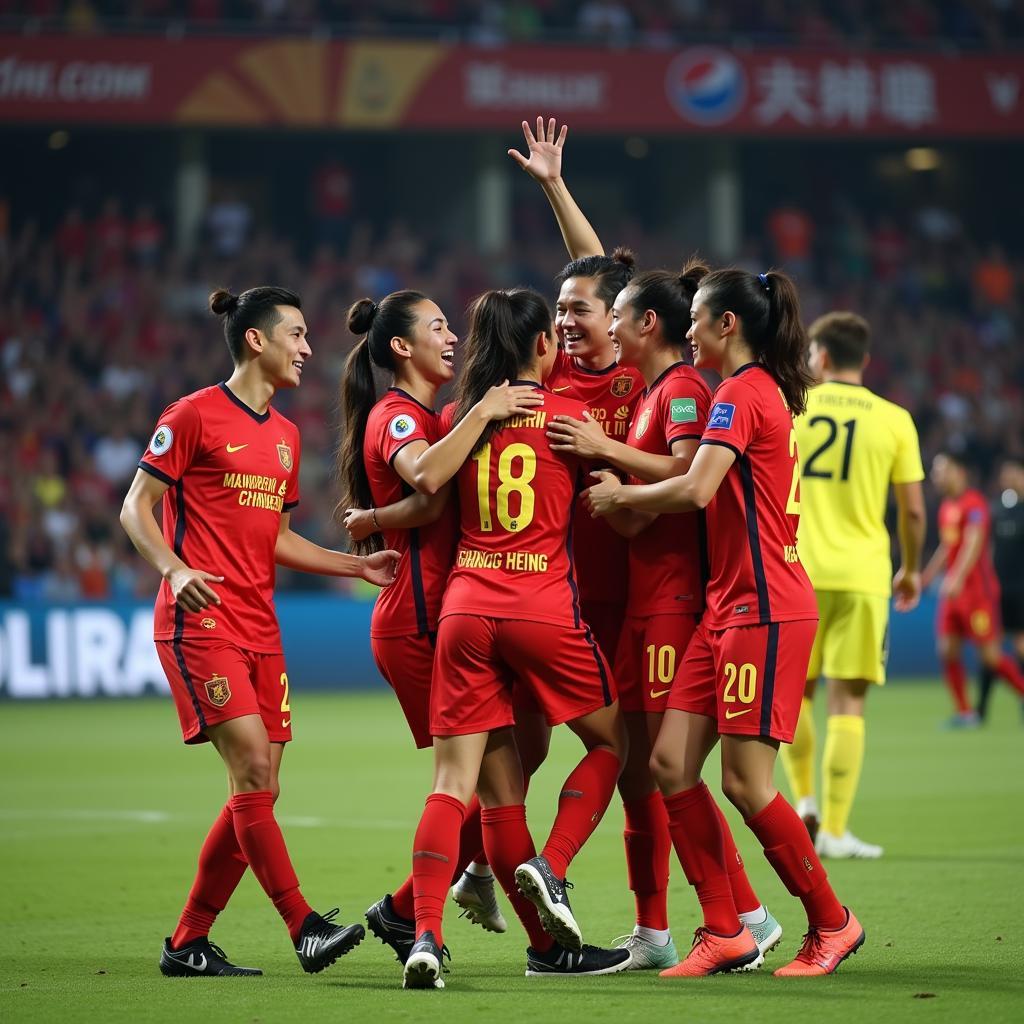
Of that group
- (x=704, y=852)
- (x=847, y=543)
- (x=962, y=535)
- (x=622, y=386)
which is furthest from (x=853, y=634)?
(x=962, y=535)

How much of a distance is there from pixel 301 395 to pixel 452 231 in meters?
6.63

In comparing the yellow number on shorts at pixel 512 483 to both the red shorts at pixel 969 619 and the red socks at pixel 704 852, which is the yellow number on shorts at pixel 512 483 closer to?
the red socks at pixel 704 852

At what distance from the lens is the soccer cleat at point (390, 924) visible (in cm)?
599

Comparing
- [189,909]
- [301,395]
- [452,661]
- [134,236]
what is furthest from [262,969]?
[134,236]

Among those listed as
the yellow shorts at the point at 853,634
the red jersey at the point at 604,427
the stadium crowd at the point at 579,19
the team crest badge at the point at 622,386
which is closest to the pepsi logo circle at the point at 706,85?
the stadium crowd at the point at 579,19

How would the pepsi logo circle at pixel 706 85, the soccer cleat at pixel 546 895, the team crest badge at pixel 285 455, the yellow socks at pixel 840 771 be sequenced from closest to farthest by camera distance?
the soccer cleat at pixel 546 895 < the team crest badge at pixel 285 455 < the yellow socks at pixel 840 771 < the pepsi logo circle at pixel 706 85

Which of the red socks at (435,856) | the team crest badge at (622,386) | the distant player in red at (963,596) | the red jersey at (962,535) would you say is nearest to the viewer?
the red socks at (435,856)

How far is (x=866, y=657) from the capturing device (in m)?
8.45

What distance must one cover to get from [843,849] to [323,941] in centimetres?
361

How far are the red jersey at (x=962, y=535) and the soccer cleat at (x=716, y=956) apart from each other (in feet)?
33.7

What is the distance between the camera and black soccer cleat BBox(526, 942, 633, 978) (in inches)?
221

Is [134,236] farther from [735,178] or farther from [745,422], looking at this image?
[745,422]

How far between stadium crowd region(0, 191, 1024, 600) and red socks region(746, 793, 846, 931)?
14864 millimetres

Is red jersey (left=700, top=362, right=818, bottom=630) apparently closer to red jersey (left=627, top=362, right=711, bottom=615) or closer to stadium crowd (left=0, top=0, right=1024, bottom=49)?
red jersey (left=627, top=362, right=711, bottom=615)
